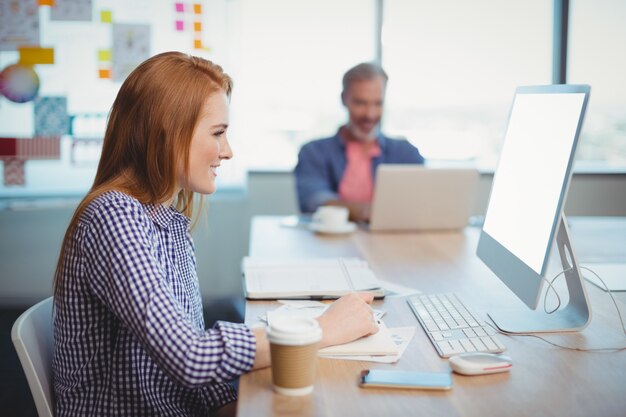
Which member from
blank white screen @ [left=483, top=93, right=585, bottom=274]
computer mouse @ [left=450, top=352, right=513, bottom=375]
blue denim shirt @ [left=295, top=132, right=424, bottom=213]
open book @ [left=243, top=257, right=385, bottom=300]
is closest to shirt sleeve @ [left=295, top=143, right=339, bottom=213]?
blue denim shirt @ [left=295, top=132, right=424, bottom=213]

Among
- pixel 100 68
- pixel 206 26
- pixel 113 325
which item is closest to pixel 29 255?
pixel 100 68

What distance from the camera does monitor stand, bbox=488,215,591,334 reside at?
48.2 inches

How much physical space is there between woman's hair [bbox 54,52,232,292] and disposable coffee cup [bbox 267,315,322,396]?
42 centimetres

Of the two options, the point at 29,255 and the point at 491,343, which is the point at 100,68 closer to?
the point at 29,255

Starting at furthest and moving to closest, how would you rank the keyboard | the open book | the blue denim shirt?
the blue denim shirt → the open book → the keyboard

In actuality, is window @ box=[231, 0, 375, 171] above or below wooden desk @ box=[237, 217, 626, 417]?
above

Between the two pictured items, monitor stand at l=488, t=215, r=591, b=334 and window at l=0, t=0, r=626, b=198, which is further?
window at l=0, t=0, r=626, b=198

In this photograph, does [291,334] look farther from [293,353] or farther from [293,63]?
[293,63]

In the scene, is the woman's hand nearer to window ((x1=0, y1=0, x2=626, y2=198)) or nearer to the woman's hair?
the woman's hair

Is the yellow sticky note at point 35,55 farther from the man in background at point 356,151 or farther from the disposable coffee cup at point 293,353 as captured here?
the disposable coffee cup at point 293,353

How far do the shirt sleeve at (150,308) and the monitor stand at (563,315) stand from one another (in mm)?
522

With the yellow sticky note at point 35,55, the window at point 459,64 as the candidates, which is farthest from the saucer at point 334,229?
the yellow sticky note at point 35,55

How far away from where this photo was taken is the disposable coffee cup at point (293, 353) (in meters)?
0.90

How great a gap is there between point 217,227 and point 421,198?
1741 millimetres
